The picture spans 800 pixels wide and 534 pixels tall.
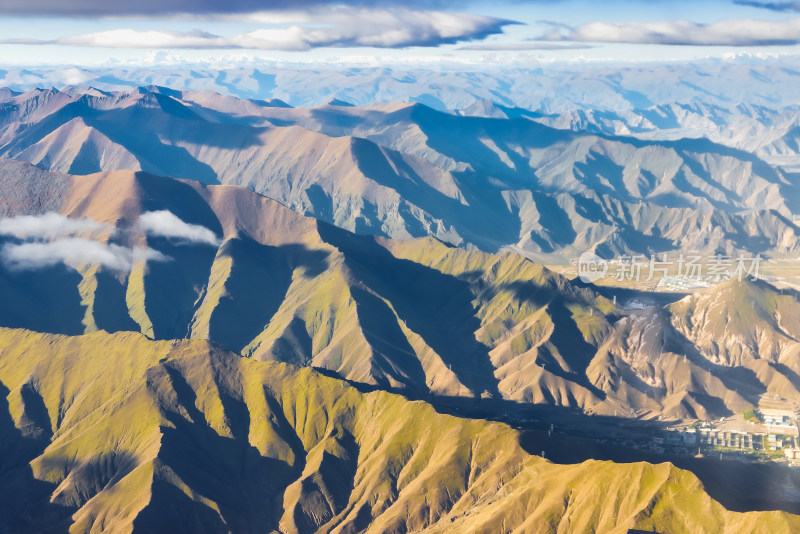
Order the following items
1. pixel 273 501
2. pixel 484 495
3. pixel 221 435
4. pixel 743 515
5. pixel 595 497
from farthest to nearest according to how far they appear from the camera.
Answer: pixel 221 435, pixel 273 501, pixel 484 495, pixel 595 497, pixel 743 515

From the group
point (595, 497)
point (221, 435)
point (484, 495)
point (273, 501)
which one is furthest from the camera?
point (221, 435)

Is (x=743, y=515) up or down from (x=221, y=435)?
up

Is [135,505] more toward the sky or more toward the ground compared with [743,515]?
more toward the ground

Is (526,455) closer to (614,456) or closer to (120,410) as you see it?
(614,456)

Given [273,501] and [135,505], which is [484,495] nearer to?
[273,501]

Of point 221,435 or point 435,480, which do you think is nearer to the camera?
point 435,480

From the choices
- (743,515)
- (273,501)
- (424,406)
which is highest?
(743,515)

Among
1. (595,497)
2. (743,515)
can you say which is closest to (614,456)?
(595,497)

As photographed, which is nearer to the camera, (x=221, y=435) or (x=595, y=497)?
(x=595, y=497)

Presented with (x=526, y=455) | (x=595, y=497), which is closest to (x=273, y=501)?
(x=526, y=455)
